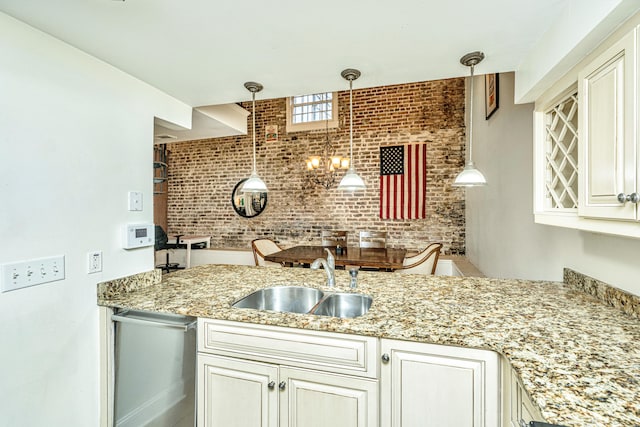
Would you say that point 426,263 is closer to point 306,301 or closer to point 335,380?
point 306,301

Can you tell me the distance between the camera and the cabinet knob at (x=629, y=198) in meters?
0.89

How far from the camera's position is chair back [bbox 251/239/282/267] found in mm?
3994

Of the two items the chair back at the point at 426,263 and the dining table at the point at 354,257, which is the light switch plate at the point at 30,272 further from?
the chair back at the point at 426,263

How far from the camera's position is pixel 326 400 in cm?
121

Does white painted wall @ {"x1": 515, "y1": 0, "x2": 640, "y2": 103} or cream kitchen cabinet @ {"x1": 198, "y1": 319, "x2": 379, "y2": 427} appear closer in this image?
white painted wall @ {"x1": 515, "y1": 0, "x2": 640, "y2": 103}

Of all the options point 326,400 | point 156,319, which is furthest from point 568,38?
point 156,319

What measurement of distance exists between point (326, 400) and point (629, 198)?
4.09 feet

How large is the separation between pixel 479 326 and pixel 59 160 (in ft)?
6.62

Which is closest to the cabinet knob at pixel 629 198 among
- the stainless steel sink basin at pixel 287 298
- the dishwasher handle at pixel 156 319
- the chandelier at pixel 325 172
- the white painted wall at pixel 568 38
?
the white painted wall at pixel 568 38

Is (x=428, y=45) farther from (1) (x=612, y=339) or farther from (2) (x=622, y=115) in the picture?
(1) (x=612, y=339)

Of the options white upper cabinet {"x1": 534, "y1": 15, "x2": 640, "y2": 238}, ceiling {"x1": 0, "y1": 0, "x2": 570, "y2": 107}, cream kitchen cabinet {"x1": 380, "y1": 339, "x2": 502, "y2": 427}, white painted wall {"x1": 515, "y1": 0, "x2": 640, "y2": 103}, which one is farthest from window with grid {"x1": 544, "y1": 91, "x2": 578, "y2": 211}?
cream kitchen cabinet {"x1": 380, "y1": 339, "x2": 502, "y2": 427}

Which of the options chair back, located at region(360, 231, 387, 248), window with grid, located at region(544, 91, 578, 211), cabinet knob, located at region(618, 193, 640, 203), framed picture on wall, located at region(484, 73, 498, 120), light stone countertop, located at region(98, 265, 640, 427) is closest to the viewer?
light stone countertop, located at region(98, 265, 640, 427)

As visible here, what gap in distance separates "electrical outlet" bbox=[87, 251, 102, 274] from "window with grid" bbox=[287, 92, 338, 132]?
430cm

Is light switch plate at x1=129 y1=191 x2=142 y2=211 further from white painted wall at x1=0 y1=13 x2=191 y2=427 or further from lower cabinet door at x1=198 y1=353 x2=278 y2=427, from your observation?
lower cabinet door at x1=198 y1=353 x2=278 y2=427
